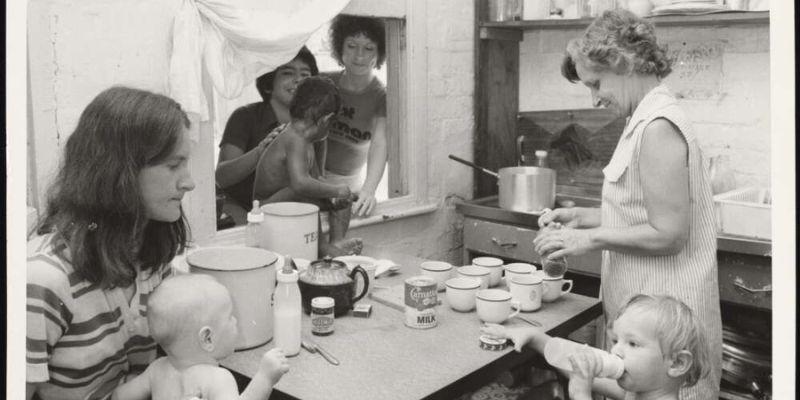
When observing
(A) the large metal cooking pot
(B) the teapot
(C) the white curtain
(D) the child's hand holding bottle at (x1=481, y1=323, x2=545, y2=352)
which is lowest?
(D) the child's hand holding bottle at (x1=481, y1=323, x2=545, y2=352)

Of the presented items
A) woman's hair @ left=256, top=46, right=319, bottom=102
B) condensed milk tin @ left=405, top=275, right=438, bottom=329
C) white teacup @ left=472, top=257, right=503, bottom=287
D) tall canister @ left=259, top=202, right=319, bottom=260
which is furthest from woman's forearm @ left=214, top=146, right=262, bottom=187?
condensed milk tin @ left=405, top=275, right=438, bottom=329

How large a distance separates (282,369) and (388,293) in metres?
0.87

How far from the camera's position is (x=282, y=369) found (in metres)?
1.70

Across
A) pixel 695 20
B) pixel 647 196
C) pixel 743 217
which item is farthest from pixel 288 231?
pixel 695 20

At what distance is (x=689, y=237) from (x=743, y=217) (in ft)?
3.04

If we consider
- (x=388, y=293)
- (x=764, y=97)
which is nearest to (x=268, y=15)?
(x=388, y=293)

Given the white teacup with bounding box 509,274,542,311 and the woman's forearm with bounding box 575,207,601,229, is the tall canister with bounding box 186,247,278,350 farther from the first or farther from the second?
the woman's forearm with bounding box 575,207,601,229

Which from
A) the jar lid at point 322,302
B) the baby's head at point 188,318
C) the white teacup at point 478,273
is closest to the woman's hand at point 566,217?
the white teacup at point 478,273

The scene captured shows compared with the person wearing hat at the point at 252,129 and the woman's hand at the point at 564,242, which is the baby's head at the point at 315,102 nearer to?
the person wearing hat at the point at 252,129

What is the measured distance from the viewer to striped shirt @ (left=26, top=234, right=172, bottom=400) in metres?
1.67

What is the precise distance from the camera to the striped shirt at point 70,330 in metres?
1.67

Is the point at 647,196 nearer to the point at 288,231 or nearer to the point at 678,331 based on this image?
the point at 678,331

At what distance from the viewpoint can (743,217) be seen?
3.15 metres

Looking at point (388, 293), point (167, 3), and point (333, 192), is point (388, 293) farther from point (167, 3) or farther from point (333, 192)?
point (167, 3)
